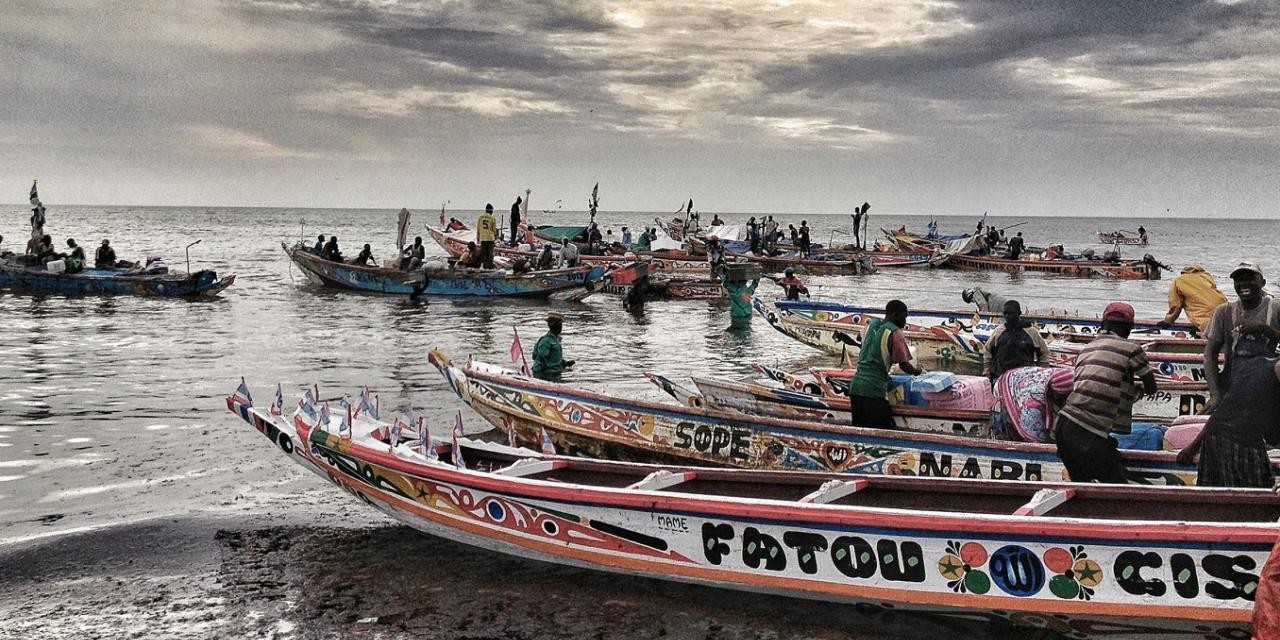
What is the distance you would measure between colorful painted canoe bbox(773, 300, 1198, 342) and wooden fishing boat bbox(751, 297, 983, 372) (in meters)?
0.12

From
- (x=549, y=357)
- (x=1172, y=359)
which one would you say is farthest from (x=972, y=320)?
(x=549, y=357)

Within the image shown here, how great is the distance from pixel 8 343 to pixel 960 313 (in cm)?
1858

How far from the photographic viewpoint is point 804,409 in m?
10.3

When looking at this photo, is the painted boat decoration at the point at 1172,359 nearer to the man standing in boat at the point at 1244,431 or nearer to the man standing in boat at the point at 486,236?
the man standing in boat at the point at 1244,431

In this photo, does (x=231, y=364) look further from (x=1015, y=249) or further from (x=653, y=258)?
(x=1015, y=249)

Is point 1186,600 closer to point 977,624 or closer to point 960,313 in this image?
point 977,624

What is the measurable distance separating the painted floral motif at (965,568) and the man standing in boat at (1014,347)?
13.4 feet

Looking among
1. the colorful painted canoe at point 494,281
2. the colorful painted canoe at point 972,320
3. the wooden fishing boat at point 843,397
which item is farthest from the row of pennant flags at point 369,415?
the colorful painted canoe at point 494,281

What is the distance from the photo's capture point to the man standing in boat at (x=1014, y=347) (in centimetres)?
914

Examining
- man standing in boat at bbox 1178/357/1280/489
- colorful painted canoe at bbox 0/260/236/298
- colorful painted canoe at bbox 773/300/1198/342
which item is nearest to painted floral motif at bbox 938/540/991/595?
man standing in boat at bbox 1178/357/1280/489

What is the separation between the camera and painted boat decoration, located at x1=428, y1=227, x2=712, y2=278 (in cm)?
3491

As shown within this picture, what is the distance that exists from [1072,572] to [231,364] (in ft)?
49.1

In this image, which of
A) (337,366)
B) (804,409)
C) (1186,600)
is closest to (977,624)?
(1186,600)

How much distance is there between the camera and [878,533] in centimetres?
562
